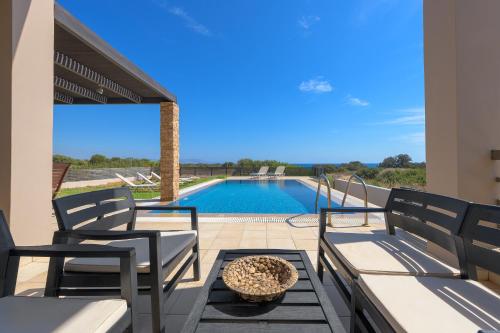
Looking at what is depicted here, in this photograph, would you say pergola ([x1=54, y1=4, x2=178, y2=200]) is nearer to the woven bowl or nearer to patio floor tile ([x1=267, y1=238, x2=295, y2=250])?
the woven bowl

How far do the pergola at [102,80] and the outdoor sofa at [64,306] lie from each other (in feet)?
9.74

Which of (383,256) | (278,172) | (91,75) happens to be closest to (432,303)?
(383,256)

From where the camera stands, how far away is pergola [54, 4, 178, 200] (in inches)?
132

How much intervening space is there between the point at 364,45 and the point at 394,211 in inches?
605

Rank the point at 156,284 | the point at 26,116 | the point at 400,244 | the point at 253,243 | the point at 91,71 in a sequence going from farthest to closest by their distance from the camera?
the point at 91,71 → the point at 253,243 → the point at 26,116 → the point at 400,244 → the point at 156,284

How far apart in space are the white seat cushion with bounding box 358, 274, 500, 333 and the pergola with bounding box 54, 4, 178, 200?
395 centimetres

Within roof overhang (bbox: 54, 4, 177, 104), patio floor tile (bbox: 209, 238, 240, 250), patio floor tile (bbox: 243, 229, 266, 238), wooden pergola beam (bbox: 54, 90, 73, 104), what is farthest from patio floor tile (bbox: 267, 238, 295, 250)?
wooden pergola beam (bbox: 54, 90, 73, 104)

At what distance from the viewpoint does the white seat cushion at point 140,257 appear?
49.8 inches

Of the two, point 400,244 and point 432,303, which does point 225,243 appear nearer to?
point 400,244

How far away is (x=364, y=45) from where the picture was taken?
1426 centimetres

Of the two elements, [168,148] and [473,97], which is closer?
[473,97]

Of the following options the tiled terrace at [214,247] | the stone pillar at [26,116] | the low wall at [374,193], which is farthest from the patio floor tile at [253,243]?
the low wall at [374,193]

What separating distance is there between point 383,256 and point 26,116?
3.22 metres

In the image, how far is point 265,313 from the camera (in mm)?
899
